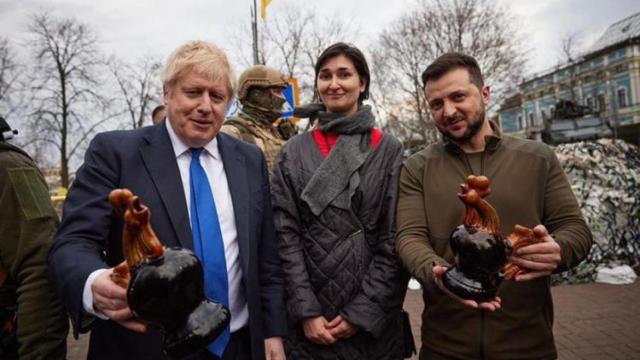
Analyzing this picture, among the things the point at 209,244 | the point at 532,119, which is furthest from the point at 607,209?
the point at 532,119

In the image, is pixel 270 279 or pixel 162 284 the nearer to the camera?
pixel 162 284

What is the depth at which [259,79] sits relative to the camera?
3836 millimetres

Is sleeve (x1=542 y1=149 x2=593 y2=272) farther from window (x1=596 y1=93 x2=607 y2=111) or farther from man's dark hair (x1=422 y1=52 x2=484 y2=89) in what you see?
window (x1=596 y1=93 x2=607 y2=111)

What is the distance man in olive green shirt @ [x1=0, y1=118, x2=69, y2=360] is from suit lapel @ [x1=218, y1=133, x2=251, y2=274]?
30.4 inches

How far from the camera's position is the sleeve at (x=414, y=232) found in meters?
1.94

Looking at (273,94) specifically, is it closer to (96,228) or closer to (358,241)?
(358,241)

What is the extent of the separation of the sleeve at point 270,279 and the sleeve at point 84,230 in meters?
0.72

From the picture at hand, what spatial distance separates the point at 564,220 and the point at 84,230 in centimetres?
207

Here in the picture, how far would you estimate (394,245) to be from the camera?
230 cm

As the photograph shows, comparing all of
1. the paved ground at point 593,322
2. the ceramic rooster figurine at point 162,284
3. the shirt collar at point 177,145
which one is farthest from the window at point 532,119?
the ceramic rooster figurine at point 162,284

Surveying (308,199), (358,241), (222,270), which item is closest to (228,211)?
(222,270)

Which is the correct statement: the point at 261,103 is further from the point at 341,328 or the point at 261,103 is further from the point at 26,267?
the point at 26,267

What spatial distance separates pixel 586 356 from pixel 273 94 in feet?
14.0

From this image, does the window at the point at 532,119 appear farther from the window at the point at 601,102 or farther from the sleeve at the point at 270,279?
the sleeve at the point at 270,279
